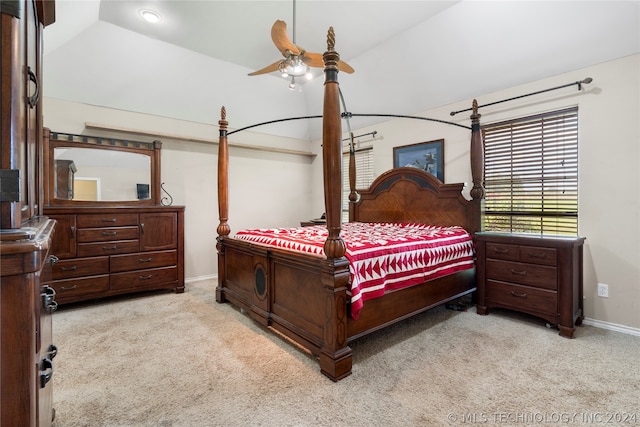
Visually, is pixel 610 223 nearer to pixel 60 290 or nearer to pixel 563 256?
pixel 563 256

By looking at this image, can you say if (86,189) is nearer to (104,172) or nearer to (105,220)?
(104,172)

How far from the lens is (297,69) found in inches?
103

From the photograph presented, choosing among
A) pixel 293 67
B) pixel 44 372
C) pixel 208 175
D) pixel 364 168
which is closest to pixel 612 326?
pixel 364 168

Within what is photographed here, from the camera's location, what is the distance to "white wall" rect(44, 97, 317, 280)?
3848 mm

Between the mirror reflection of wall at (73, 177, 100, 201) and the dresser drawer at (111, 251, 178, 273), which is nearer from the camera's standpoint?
the dresser drawer at (111, 251, 178, 273)

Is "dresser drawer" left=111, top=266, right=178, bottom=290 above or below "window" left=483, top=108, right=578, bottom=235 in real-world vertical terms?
below

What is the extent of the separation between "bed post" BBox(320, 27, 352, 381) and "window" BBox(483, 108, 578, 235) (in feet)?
7.88

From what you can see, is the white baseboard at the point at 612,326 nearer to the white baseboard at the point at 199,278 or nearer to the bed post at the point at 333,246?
the bed post at the point at 333,246

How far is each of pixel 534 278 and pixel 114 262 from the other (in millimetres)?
4329

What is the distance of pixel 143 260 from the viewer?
3.68 meters

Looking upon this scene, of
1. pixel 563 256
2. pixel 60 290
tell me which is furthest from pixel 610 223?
pixel 60 290

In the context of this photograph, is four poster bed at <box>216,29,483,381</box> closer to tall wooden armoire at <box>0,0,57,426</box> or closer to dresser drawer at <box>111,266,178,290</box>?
dresser drawer at <box>111,266,178,290</box>

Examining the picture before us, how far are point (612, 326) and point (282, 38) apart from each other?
12.4 feet

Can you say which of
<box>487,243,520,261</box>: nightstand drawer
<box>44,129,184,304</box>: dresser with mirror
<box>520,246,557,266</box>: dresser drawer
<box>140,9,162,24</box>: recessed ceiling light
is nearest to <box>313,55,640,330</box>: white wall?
<box>520,246,557,266</box>: dresser drawer
